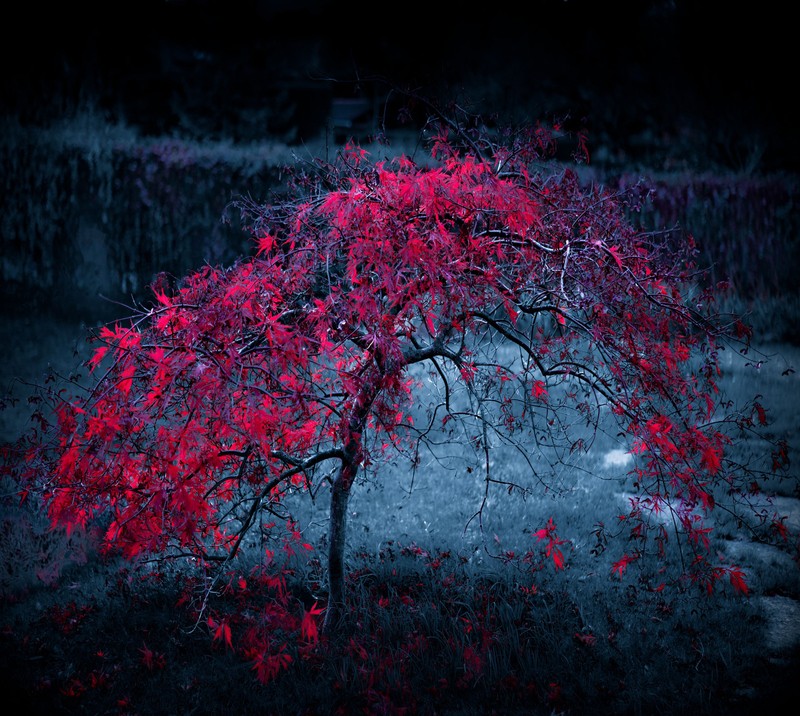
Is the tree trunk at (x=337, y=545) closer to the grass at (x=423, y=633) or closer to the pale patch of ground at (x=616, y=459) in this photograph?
the grass at (x=423, y=633)

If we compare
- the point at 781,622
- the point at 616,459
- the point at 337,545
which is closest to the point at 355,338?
the point at 337,545

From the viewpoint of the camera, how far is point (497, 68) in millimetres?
13875

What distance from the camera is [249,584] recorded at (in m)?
5.37

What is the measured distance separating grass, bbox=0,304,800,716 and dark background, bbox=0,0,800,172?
9961 mm

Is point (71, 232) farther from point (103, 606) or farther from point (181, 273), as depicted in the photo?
point (103, 606)

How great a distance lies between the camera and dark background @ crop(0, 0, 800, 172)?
1339cm

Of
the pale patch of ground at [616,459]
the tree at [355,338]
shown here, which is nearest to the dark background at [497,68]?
the pale patch of ground at [616,459]

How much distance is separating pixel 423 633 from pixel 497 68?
12749mm

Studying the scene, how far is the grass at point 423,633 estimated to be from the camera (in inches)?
160

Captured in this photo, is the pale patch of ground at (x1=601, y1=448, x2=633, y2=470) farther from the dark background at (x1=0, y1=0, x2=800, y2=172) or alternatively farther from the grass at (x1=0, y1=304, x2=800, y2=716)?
the dark background at (x1=0, y1=0, x2=800, y2=172)

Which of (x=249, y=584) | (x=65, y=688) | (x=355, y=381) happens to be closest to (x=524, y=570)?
(x=249, y=584)

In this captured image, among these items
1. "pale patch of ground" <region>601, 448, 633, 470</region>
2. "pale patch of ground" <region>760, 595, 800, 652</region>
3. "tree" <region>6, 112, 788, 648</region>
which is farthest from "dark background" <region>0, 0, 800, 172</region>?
"pale patch of ground" <region>760, 595, 800, 652</region>

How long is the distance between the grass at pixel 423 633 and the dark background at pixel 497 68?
392 inches

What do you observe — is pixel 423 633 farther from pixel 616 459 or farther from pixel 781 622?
pixel 616 459
